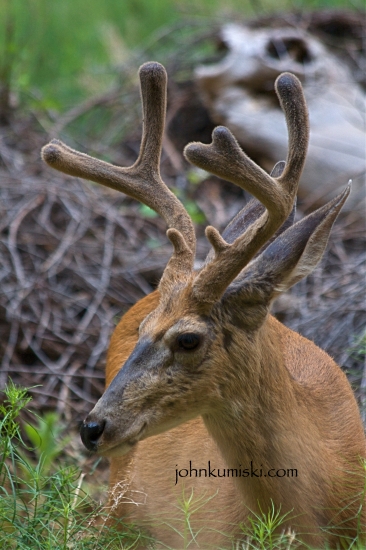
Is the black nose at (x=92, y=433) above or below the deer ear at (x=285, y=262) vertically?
below

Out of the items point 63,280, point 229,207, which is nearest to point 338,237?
point 229,207

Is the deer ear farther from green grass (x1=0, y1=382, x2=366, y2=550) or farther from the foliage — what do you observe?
the foliage

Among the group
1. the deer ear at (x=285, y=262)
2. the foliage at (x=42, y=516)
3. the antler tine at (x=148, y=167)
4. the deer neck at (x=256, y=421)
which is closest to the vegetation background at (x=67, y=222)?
the foliage at (x=42, y=516)

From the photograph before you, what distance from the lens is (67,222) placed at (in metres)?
7.25

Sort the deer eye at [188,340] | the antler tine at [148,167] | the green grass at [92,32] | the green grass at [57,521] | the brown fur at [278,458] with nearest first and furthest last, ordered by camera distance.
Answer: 1. the green grass at [57,521]
2. the deer eye at [188,340]
3. the brown fur at [278,458]
4. the antler tine at [148,167]
5. the green grass at [92,32]

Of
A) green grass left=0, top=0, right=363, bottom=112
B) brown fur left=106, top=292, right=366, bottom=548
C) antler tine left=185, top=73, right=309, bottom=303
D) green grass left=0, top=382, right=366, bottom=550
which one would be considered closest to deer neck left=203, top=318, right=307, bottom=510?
brown fur left=106, top=292, right=366, bottom=548

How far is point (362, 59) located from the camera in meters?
9.01

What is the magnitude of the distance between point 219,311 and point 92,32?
28.7 feet

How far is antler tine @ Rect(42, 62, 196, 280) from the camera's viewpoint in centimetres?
379

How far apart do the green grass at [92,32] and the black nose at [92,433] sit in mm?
5953

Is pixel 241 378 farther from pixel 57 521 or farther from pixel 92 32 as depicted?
pixel 92 32

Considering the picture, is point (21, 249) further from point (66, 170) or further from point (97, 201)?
point (66, 170)

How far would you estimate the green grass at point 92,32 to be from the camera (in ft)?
32.2

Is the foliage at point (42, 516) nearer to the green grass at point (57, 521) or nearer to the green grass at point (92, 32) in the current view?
the green grass at point (57, 521)
